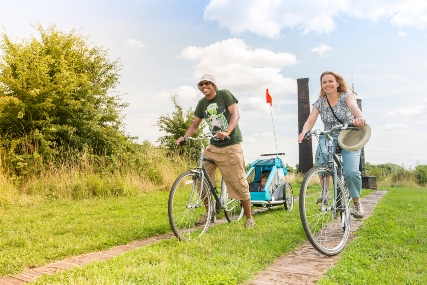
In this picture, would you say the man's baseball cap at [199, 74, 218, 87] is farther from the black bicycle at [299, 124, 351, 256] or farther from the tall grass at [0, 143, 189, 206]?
the tall grass at [0, 143, 189, 206]

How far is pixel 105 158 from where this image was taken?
1288 cm

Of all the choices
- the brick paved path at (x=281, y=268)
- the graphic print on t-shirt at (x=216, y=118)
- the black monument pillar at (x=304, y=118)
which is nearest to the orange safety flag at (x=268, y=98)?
the graphic print on t-shirt at (x=216, y=118)

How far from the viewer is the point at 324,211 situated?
413 centimetres

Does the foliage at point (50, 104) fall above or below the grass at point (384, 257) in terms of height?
above

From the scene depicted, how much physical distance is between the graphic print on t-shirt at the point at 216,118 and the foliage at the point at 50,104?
25.2 feet

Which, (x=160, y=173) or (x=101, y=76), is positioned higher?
(x=101, y=76)

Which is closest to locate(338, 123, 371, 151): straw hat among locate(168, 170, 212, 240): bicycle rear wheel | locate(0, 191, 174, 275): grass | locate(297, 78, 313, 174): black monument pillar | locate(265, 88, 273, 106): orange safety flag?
locate(168, 170, 212, 240): bicycle rear wheel

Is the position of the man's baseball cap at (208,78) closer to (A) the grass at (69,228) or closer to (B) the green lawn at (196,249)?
(B) the green lawn at (196,249)

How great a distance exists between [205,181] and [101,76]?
12.0 m

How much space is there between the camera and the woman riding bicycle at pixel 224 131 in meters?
5.00

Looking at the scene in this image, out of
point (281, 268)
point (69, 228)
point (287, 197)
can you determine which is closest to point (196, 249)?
point (281, 268)

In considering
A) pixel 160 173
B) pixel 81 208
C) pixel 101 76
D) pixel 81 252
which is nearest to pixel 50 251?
pixel 81 252

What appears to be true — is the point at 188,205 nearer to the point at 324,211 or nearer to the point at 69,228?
the point at 324,211

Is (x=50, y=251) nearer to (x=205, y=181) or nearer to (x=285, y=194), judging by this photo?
(x=205, y=181)
